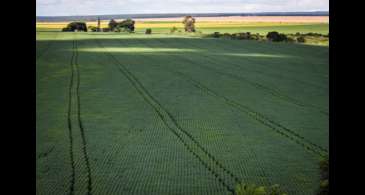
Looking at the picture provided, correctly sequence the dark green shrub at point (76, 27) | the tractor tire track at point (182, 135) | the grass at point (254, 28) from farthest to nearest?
the dark green shrub at point (76, 27) < the grass at point (254, 28) < the tractor tire track at point (182, 135)

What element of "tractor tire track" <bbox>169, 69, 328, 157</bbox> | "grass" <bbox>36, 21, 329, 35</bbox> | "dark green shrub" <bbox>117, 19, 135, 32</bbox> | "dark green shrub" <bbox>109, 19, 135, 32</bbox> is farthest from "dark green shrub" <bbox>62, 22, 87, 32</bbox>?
"tractor tire track" <bbox>169, 69, 328, 157</bbox>

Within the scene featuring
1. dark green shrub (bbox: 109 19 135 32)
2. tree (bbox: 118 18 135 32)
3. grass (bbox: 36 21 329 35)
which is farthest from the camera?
tree (bbox: 118 18 135 32)

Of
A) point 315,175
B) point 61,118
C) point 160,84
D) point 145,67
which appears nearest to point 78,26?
point 145,67

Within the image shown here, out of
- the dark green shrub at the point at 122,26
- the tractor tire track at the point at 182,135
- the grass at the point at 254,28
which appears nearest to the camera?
the tractor tire track at the point at 182,135

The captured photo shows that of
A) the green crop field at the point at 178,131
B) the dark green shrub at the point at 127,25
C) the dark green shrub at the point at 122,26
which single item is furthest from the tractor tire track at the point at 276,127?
the dark green shrub at the point at 127,25

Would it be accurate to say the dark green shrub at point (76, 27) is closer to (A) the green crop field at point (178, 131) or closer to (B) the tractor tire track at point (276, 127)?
(A) the green crop field at point (178, 131)

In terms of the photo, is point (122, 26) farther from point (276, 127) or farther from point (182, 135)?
point (182, 135)

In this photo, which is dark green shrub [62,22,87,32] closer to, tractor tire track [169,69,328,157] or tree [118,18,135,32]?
tree [118,18,135,32]

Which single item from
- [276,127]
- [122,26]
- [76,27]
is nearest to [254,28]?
[122,26]

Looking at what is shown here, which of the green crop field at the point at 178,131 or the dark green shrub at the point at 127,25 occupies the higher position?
the dark green shrub at the point at 127,25
